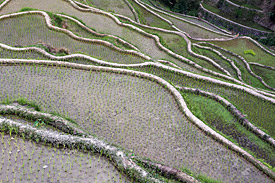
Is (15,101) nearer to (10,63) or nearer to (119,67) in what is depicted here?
(10,63)

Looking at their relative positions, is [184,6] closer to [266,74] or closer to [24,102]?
[266,74]

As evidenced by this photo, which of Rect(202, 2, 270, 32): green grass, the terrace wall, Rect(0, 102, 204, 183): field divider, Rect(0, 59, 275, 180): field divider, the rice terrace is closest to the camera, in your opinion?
the rice terrace

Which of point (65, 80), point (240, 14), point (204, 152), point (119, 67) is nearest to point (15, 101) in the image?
point (65, 80)

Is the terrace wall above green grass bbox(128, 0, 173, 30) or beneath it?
above

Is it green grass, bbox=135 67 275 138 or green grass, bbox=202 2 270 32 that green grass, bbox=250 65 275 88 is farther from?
green grass, bbox=202 2 270 32

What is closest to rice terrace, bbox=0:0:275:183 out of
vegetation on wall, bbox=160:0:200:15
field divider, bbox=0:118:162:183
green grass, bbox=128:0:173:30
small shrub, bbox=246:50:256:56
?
field divider, bbox=0:118:162:183

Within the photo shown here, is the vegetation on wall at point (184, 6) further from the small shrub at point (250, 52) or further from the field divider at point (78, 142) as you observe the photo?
the field divider at point (78, 142)
